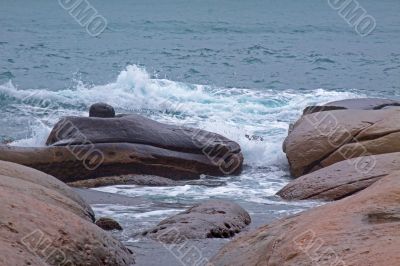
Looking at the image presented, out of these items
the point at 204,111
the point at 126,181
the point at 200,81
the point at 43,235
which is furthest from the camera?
the point at 200,81

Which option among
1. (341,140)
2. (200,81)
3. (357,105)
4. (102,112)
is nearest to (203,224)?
(341,140)

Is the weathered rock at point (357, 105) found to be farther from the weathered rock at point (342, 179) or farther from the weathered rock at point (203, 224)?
the weathered rock at point (203, 224)

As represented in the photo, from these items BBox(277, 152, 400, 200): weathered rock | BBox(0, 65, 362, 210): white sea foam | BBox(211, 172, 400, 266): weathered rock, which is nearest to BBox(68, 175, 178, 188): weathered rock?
BBox(0, 65, 362, 210): white sea foam

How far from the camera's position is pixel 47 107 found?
18.2m

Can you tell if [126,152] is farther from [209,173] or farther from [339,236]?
[339,236]

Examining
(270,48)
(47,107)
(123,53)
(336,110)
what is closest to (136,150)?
(336,110)

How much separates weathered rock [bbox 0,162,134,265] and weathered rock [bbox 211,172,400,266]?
30.7 inches

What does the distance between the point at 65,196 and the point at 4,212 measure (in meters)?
1.75

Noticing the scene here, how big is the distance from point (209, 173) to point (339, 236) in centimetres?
662

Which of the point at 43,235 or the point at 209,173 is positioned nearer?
the point at 43,235

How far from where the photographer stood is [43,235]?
493 cm

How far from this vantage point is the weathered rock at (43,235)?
463 cm

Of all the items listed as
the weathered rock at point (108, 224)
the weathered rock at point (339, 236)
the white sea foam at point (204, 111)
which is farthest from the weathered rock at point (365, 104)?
the weathered rock at point (339, 236)

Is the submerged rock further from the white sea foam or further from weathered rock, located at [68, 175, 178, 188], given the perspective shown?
the white sea foam
